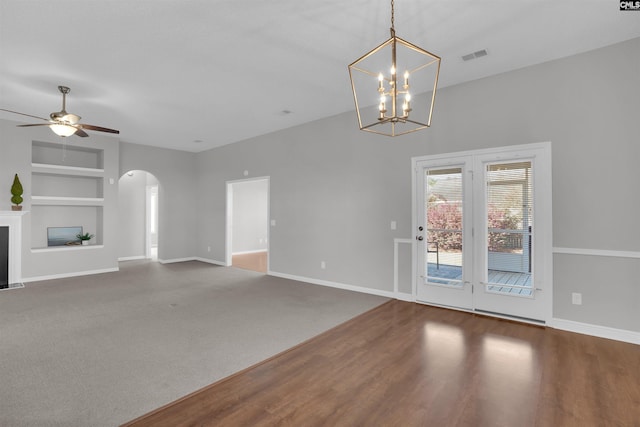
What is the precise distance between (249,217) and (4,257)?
5.84 meters

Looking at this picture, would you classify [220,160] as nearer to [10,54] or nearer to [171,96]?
[171,96]

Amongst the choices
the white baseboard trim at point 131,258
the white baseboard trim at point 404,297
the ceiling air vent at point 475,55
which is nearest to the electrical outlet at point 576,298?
the white baseboard trim at point 404,297

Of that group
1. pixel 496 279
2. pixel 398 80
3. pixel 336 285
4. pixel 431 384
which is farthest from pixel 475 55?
Answer: pixel 336 285

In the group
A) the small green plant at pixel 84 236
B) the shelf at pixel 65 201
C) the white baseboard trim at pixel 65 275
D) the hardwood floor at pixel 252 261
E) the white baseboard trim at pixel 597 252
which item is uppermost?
the shelf at pixel 65 201

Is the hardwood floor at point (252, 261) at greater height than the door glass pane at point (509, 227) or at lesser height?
lesser

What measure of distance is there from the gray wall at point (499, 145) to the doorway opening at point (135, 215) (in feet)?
15.3

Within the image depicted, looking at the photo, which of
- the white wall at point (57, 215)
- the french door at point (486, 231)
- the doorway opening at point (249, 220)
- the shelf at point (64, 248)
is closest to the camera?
the french door at point (486, 231)

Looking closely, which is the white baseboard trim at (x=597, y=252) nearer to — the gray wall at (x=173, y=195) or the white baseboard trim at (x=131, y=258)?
the gray wall at (x=173, y=195)

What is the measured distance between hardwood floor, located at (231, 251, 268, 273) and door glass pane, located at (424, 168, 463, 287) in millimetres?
3967

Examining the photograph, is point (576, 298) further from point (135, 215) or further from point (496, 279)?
point (135, 215)

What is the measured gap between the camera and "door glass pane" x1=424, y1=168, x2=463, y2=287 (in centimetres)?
428

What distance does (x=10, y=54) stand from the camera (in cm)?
336

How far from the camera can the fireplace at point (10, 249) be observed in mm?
5602

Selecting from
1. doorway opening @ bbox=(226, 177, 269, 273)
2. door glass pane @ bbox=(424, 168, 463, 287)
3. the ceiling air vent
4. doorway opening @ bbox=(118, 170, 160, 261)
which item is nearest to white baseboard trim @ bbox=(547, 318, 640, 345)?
door glass pane @ bbox=(424, 168, 463, 287)
